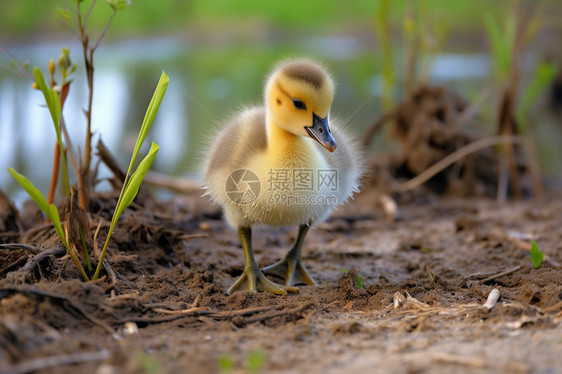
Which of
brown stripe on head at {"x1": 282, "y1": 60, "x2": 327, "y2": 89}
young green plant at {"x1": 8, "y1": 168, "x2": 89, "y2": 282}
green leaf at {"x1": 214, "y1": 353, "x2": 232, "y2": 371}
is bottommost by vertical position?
green leaf at {"x1": 214, "y1": 353, "x2": 232, "y2": 371}

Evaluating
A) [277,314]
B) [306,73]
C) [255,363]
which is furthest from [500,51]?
[255,363]

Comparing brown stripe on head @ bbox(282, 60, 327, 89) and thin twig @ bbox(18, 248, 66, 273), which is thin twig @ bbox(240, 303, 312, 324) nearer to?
thin twig @ bbox(18, 248, 66, 273)

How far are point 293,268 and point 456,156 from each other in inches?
102

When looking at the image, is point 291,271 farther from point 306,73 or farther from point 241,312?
point 306,73

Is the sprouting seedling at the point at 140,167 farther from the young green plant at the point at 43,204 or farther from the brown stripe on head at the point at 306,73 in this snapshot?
the brown stripe on head at the point at 306,73

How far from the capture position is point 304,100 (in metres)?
3.12

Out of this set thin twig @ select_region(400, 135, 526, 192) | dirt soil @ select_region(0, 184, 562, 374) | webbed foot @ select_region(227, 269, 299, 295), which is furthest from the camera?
thin twig @ select_region(400, 135, 526, 192)

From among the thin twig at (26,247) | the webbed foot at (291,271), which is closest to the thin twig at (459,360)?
the webbed foot at (291,271)

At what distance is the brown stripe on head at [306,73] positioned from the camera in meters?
3.10

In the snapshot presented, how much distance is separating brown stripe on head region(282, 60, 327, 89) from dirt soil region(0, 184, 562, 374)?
3.54ft

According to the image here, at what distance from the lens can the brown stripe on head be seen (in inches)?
122

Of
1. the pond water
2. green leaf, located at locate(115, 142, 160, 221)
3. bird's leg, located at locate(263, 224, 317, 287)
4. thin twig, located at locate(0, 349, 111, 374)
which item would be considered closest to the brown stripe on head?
the pond water

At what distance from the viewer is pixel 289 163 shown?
3.15 metres

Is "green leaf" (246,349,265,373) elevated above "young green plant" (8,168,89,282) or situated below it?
below
